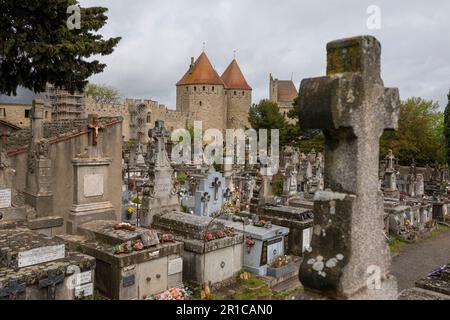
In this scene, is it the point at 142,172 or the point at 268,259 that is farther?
the point at 142,172

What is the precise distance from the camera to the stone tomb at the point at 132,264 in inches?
224

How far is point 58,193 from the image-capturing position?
30.7 ft

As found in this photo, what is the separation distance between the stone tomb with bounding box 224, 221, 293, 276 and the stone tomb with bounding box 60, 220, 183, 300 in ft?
5.98

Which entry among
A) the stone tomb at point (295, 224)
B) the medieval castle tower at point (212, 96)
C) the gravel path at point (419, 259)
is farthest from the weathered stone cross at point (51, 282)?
the medieval castle tower at point (212, 96)

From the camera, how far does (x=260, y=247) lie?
793 cm

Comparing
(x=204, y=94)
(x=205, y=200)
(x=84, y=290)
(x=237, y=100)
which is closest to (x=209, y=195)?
(x=205, y=200)

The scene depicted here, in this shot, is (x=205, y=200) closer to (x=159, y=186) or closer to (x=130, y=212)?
(x=130, y=212)

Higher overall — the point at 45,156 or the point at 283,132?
the point at 283,132

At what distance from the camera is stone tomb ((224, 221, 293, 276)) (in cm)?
790

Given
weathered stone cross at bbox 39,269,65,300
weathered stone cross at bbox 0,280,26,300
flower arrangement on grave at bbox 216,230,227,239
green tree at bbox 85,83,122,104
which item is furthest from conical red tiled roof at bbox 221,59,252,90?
weathered stone cross at bbox 0,280,26,300

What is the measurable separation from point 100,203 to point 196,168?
1177 cm

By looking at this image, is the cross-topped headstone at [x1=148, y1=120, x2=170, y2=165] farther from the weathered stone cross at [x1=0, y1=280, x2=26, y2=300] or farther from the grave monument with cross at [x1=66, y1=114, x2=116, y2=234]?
the weathered stone cross at [x1=0, y1=280, x2=26, y2=300]

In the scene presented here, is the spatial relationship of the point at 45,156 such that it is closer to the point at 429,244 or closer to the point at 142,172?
the point at 142,172
